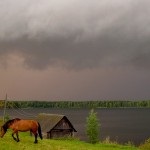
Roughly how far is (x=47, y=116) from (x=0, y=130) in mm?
50716

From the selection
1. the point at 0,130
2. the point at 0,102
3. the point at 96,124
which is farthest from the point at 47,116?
the point at 0,130

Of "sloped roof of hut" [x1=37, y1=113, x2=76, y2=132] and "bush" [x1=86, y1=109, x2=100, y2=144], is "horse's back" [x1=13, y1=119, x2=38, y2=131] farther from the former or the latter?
"sloped roof of hut" [x1=37, y1=113, x2=76, y2=132]

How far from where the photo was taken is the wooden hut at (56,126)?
72.4 meters

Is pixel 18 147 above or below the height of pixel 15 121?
below

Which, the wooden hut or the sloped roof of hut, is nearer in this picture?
the wooden hut

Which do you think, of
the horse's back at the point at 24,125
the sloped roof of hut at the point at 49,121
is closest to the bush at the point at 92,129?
the sloped roof of hut at the point at 49,121

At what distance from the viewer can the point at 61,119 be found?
241 feet

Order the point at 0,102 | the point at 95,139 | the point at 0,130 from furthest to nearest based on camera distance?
the point at 95,139
the point at 0,102
the point at 0,130

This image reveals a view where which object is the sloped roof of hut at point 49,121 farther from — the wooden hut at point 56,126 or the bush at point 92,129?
the bush at point 92,129

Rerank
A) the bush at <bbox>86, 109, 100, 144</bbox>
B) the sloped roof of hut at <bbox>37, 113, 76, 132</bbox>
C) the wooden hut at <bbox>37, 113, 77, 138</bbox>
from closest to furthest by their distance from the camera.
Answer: the bush at <bbox>86, 109, 100, 144</bbox>
the wooden hut at <bbox>37, 113, 77, 138</bbox>
the sloped roof of hut at <bbox>37, 113, 76, 132</bbox>

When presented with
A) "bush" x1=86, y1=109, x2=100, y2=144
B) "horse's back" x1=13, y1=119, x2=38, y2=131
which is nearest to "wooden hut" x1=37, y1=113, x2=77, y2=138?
"bush" x1=86, y1=109, x2=100, y2=144

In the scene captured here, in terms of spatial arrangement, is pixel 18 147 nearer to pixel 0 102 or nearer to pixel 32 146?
pixel 32 146

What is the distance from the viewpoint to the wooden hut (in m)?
72.4

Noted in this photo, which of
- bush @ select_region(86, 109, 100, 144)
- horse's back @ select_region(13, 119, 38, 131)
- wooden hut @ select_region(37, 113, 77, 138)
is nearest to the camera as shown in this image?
horse's back @ select_region(13, 119, 38, 131)
